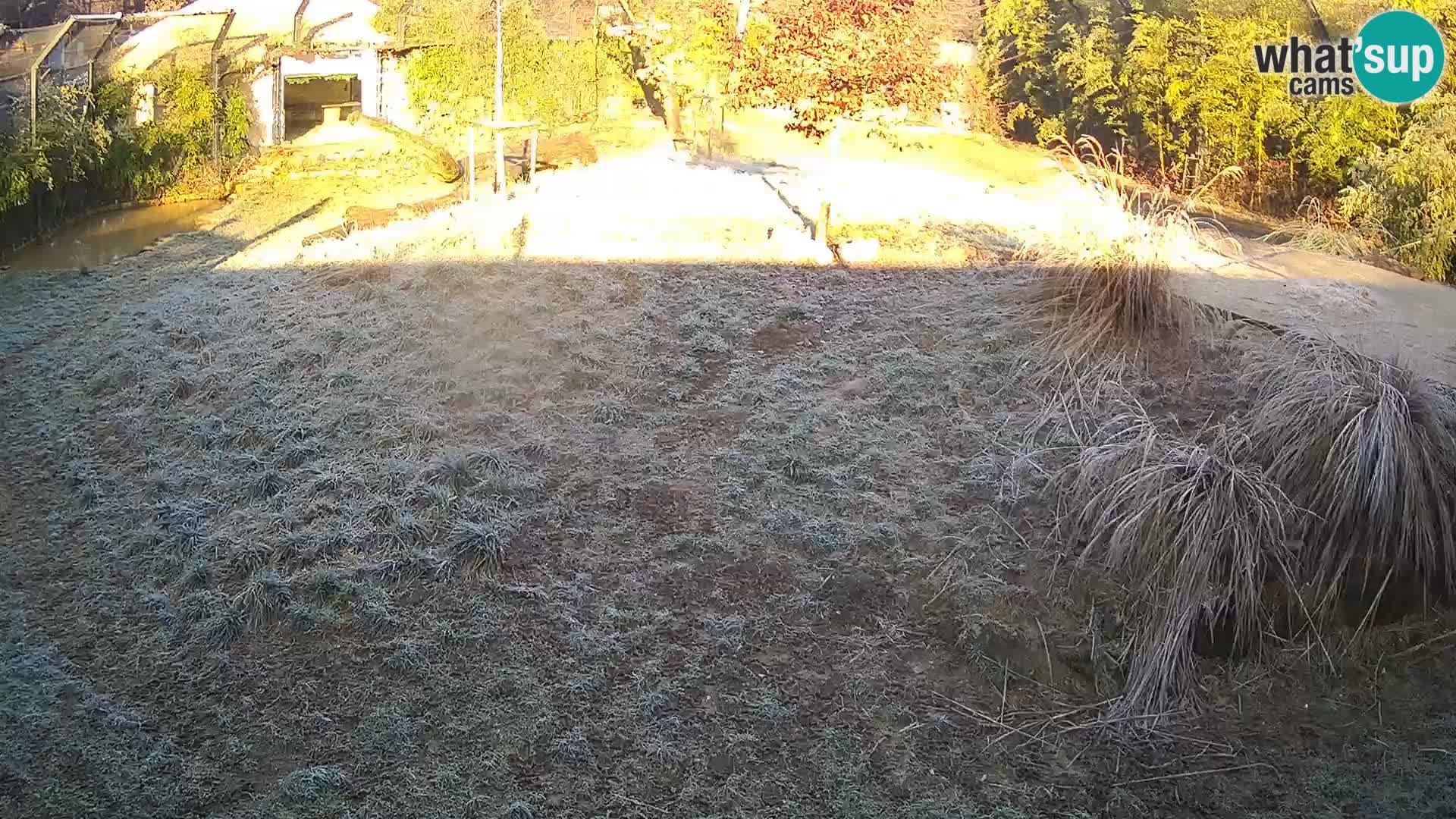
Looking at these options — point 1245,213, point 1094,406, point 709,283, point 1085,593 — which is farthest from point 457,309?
point 1245,213

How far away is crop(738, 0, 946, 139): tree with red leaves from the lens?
6.72 m

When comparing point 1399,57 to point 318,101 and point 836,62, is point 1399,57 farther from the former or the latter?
point 318,101

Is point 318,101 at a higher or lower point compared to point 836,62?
higher

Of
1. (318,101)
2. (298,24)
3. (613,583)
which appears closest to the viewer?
(613,583)

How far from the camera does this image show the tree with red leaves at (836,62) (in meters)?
6.72

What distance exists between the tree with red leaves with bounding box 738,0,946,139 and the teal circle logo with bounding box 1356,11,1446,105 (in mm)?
4099

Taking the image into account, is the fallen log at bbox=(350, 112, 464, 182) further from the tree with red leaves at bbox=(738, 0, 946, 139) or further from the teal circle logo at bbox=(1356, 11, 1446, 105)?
the teal circle logo at bbox=(1356, 11, 1446, 105)

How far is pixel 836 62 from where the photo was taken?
6.72 m

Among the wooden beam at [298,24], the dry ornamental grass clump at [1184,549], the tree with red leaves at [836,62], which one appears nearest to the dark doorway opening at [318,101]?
the wooden beam at [298,24]

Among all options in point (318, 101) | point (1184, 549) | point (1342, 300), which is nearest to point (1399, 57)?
point (1342, 300)

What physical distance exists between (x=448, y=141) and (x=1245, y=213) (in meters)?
10.1

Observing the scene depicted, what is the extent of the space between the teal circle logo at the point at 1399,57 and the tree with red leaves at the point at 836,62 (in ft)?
13.4

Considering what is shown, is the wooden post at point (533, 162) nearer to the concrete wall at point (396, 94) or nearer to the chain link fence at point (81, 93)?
the chain link fence at point (81, 93)

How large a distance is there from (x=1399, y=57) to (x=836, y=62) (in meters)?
4.97
